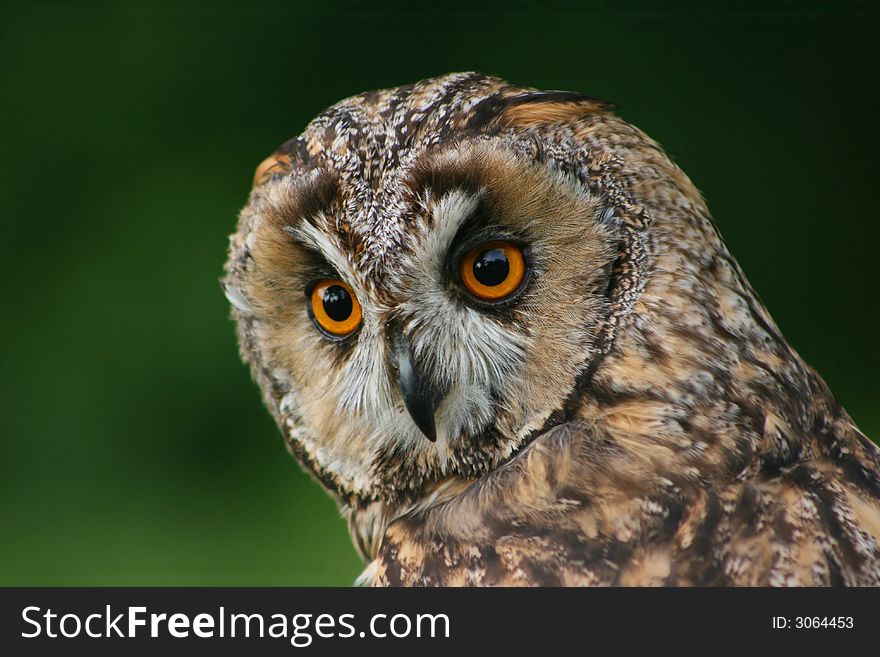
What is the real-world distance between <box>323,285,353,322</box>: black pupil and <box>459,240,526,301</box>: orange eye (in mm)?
204

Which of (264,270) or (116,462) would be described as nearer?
(264,270)

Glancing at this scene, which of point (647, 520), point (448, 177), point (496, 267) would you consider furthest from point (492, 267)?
point (647, 520)

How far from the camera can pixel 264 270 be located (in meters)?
1.51

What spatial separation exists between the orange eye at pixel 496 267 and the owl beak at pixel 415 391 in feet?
0.44

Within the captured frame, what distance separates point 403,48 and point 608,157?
2.26 metres

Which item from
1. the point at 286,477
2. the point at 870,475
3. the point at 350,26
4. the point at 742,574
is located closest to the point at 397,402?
the point at 742,574

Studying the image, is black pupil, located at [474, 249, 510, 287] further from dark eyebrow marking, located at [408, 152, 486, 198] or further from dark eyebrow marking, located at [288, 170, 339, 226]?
dark eyebrow marking, located at [288, 170, 339, 226]

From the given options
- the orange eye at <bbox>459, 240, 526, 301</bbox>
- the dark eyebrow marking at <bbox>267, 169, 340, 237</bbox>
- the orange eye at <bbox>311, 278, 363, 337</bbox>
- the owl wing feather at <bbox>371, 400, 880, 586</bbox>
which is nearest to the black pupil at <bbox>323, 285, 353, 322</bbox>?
the orange eye at <bbox>311, 278, 363, 337</bbox>

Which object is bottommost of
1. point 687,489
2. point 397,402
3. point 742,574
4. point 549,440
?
point 742,574

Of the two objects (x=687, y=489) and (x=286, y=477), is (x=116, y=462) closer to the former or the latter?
(x=286, y=477)

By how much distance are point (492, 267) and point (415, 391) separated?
199 millimetres

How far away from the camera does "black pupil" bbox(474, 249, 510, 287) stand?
1295 mm

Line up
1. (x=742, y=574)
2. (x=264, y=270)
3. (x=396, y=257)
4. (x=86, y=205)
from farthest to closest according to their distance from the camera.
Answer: (x=86, y=205) < (x=264, y=270) < (x=396, y=257) < (x=742, y=574)

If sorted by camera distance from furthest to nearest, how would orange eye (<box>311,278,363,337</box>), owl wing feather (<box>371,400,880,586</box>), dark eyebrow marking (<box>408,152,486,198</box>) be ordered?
orange eye (<box>311,278,363,337</box>), dark eyebrow marking (<box>408,152,486,198</box>), owl wing feather (<box>371,400,880,586</box>)
